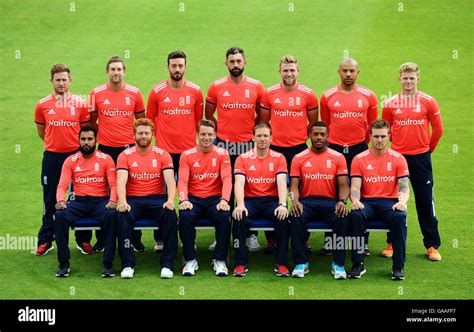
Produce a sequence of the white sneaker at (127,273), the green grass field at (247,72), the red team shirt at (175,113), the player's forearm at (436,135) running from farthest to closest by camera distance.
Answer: the red team shirt at (175,113) < the player's forearm at (436,135) < the white sneaker at (127,273) < the green grass field at (247,72)

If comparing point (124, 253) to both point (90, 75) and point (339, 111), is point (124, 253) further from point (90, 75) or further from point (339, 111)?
point (90, 75)

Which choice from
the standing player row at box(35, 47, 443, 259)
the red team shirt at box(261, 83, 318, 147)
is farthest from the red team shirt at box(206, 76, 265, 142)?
the red team shirt at box(261, 83, 318, 147)

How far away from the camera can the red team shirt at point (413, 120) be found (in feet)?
44.7

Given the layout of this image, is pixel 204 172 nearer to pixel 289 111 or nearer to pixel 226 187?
pixel 226 187

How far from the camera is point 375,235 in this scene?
49.4 feet

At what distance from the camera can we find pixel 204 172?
13.4m

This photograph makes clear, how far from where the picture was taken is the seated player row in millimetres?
12922

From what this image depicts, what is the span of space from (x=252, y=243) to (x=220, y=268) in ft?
4.45

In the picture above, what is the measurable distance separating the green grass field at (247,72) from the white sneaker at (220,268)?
13cm

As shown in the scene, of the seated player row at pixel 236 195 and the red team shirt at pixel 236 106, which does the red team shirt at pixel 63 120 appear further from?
the red team shirt at pixel 236 106

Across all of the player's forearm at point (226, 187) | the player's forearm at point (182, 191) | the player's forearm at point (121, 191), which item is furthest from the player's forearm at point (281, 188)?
the player's forearm at point (121, 191)

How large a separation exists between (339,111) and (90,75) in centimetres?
1056

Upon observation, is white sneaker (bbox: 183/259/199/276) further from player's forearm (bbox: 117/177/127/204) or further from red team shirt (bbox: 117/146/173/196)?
player's forearm (bbox: 117/177/127/204)
